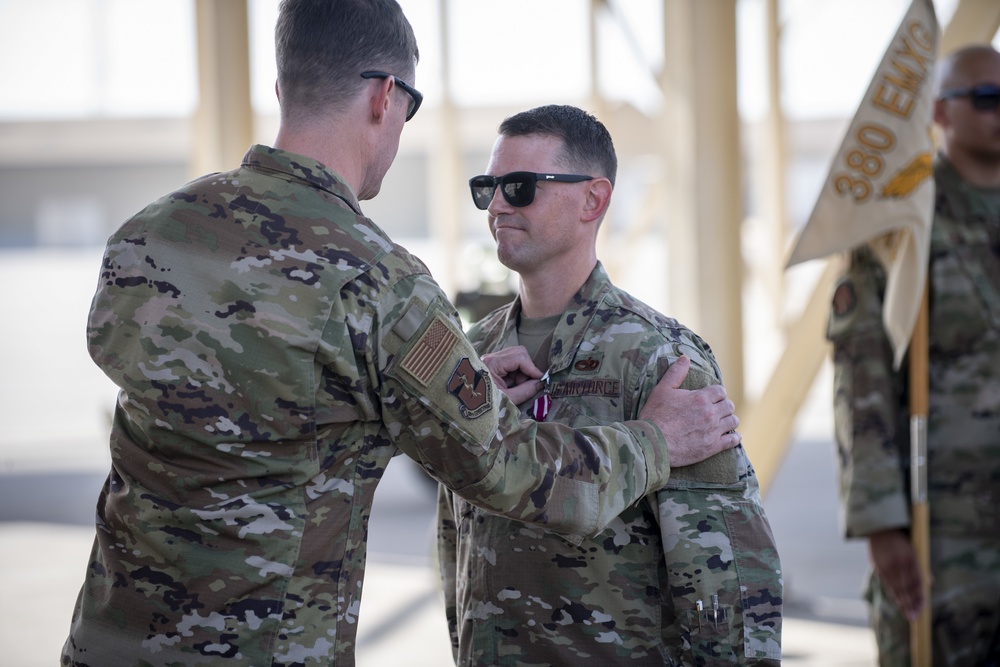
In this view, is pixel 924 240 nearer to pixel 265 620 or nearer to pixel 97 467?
pixel 265 620

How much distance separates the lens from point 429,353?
5.38 ft

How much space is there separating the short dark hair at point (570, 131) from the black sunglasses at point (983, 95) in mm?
1447

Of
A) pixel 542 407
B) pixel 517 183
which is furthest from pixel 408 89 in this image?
pixel 542 407

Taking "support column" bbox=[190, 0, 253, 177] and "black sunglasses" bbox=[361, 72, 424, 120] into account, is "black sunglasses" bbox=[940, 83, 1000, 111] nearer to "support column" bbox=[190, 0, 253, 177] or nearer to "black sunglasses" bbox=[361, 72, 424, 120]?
"black sunglasses" bbox=[361, 72, 424, 120]

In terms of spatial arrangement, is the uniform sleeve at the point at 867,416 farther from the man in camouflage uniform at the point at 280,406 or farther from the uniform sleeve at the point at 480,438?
the man in camouflage uniform at the point at 280,406

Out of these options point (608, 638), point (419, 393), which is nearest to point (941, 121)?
point (608, 638)

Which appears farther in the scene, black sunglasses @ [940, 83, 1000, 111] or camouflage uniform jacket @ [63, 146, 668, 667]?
black sunglasses @ [940, 83, 1000, 111]

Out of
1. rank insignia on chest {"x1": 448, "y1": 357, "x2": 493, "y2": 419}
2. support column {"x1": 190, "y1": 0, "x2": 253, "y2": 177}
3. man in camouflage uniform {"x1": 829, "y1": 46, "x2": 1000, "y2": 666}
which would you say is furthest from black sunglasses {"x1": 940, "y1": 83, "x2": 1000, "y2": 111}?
support column {"x1": 190, "y1": 0, "x2": 253, "y2": 177}

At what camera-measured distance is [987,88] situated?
3064mm

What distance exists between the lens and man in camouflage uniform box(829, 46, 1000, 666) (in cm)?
301

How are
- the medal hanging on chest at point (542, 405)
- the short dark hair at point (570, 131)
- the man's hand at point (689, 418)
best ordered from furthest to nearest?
the short dark hair at point (570, 131)
the medal hanging on chest at point (542, 405)
the man's hand at point (689, 418)

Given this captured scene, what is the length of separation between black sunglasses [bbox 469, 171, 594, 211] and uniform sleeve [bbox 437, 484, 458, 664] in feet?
2.29

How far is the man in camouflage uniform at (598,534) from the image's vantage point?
1923 mm

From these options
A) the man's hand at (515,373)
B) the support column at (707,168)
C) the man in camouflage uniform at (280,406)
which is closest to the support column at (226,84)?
the support column at (707,168)
